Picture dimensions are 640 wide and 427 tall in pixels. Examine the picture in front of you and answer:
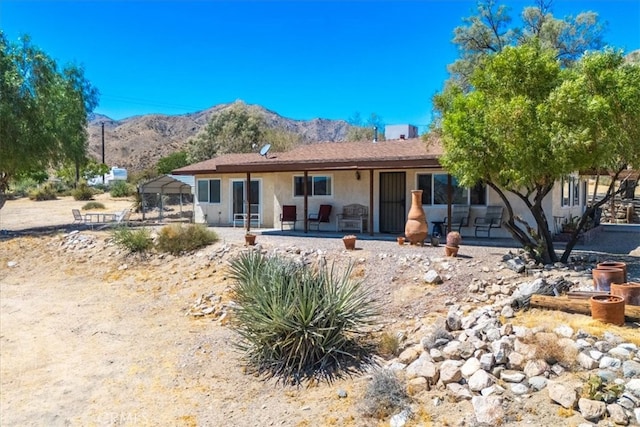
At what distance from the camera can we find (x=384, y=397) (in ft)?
19.0

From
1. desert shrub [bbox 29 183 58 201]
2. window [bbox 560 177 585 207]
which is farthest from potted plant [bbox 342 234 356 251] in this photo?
desert shrub [bbox 29 183 58 201]

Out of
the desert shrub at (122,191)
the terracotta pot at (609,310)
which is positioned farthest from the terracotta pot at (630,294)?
the desert shrub at (122,191)

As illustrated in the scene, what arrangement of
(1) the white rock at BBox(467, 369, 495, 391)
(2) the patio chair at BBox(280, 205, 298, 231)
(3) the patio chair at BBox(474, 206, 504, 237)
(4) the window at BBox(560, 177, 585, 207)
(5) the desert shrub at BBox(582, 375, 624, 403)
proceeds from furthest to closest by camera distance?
(2) the patio chair at BBox(280, 205, 298, 231) < (4) the window at BBox(560, 177, 585, 207) < (3) the patio chair at BBox(474, 206, 504, 237) < (1) the white rock at BBox(467, 369, 495, 391) < (5) the desert shrub at BBox(582, 375, 624, 403)

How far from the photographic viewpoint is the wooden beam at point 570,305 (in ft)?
22.1

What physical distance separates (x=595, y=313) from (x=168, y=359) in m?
6.57

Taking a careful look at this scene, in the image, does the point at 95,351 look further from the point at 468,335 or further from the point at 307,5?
the point at 307,5

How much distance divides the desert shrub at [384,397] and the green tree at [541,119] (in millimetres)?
5058

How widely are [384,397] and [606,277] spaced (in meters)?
4.50

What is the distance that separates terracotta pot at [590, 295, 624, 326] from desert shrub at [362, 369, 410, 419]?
288cm

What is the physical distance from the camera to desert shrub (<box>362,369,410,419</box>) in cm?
566

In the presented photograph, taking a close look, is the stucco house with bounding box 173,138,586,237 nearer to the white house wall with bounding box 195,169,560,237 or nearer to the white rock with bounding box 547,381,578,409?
the white house wall with bounding box 195,169,560,237

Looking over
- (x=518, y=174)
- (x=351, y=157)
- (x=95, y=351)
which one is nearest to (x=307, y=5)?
(x=351, y=157)

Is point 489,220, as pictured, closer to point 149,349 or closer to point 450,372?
point 450,372

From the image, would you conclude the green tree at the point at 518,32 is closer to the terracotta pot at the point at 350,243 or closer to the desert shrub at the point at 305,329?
the terracotta pot at the point at 350,243
